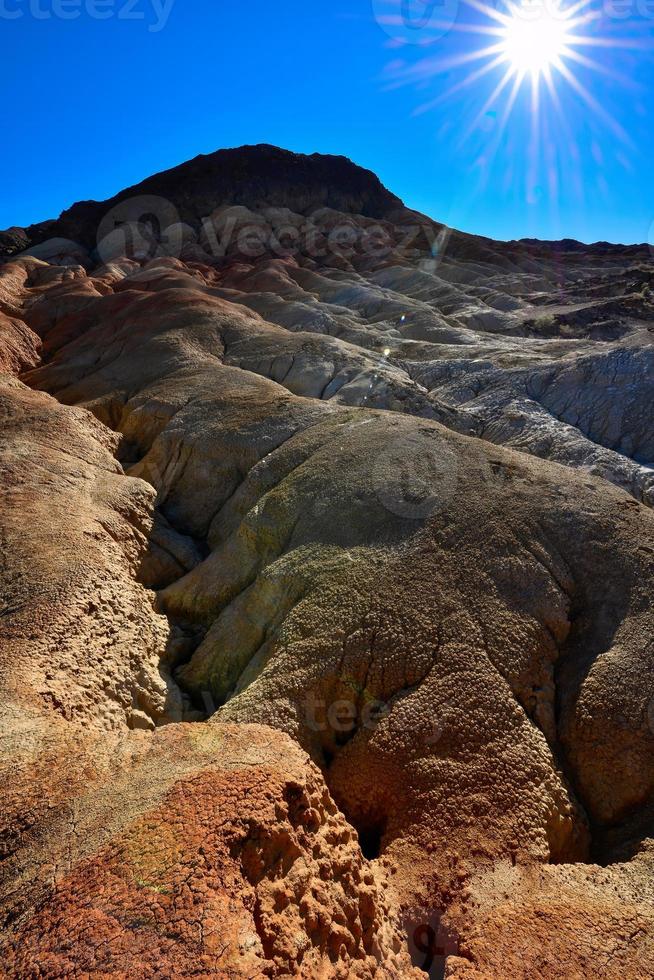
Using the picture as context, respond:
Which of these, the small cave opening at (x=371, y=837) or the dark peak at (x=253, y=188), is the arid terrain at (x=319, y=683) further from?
the dark peak at (x=253, y=188)

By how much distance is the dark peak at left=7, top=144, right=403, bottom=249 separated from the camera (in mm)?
66062

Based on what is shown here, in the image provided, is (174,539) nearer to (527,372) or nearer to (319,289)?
(527,372)

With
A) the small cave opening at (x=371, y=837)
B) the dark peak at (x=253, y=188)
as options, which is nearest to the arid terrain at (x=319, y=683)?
the small cave opening at (x=371, y=837)

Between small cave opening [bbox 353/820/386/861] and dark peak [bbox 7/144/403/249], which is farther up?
dark peak [bbox 7/144/403/249]

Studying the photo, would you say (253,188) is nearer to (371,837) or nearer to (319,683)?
(319,683)

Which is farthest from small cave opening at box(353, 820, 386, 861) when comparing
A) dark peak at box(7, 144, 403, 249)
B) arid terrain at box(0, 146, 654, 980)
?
dark peak at box(7, 144, 403, 249)

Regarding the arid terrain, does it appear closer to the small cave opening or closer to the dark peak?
the small cave opening

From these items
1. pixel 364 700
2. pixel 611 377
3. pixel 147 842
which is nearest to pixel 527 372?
pixel 611 377

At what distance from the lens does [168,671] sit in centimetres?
856

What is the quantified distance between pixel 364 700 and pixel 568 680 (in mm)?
2627

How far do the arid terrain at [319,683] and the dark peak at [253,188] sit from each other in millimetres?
57732

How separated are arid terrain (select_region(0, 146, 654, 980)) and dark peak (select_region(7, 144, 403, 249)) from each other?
5773 cm

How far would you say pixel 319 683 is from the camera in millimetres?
6941

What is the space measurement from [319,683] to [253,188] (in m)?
75.4
